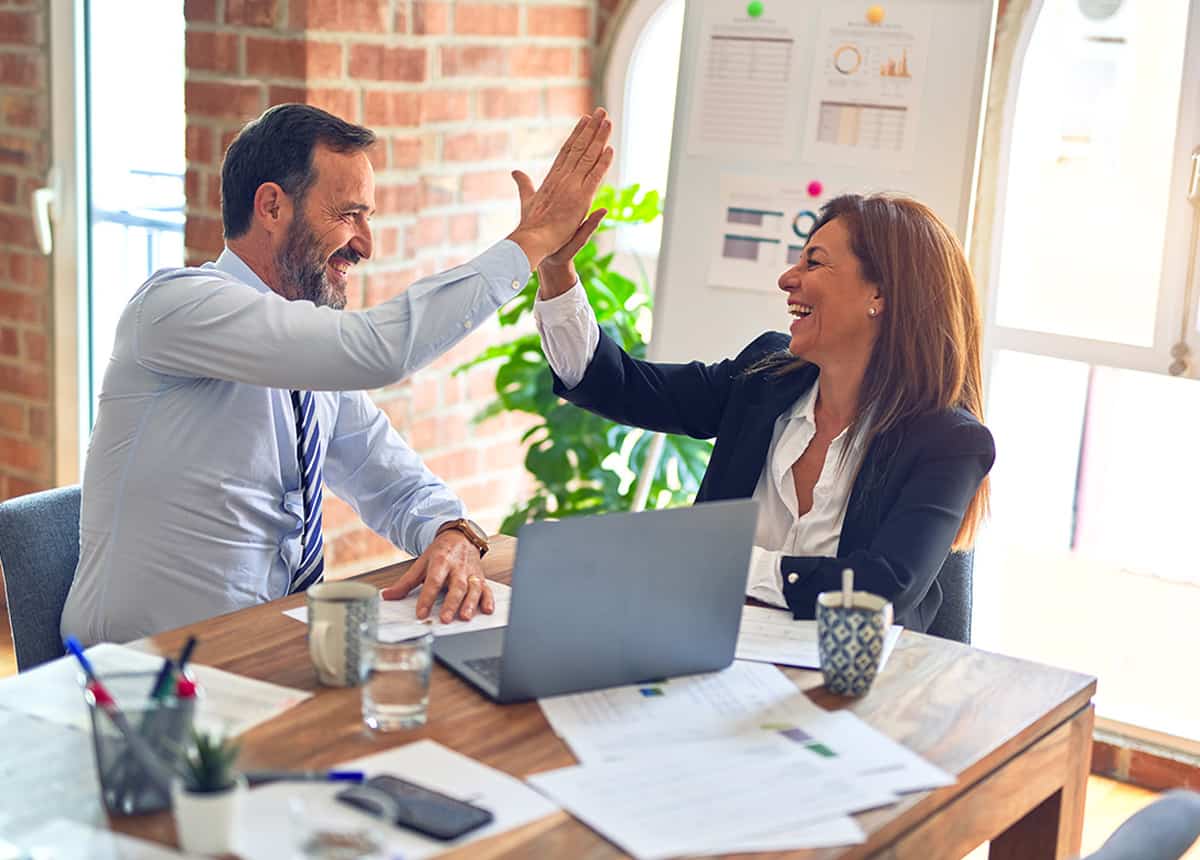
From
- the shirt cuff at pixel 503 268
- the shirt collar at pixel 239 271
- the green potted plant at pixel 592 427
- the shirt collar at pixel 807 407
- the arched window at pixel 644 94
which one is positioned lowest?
the green potted plant at pixel 592 427

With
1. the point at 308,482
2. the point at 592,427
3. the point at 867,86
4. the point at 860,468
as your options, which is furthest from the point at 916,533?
the point at 592,427

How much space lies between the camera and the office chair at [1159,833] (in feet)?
3.61

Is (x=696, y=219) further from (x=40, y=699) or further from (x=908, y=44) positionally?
(x=40, y=699)

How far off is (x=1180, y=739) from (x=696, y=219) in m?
1.50

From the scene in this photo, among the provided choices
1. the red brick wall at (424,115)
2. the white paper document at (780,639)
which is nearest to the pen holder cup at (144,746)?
the white paper document at (780,639)

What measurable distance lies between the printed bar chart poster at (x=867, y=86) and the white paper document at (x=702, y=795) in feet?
5.72

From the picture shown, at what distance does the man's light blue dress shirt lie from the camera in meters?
1.91

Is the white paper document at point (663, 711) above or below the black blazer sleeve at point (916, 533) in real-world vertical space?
below

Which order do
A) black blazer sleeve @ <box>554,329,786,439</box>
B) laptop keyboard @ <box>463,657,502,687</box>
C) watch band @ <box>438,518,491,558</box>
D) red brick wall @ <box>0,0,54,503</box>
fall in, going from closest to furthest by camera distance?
1. laptop keyboard @ <box>463,657,502,687</box>
2. watch band @ <box>438,518,491,558</box>
3. black blazer sleeve @ <box>554,329,786,439</box>
4. red brick wall @ <box>0,0,54,503</box>

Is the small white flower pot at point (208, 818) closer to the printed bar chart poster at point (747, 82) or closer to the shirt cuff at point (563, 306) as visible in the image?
the shirt cuff at point (563, 306)

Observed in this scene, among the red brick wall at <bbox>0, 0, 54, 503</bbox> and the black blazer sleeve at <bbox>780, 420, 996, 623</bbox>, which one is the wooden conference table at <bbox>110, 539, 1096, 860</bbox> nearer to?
the black blazer sleeve at <bbox>780, 420, 996, 623</bbox>

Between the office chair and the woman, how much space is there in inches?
31.5

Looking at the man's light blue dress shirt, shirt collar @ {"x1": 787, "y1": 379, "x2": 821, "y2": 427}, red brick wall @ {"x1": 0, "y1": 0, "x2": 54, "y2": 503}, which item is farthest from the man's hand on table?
red brick wall @ {"x1": 0, "y1": 0, "x2": 54, "y2": 503}

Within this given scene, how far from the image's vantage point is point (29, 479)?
3824mm
